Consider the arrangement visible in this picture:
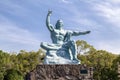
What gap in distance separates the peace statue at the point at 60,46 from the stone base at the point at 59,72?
0.55m

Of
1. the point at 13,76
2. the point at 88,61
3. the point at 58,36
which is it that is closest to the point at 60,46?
the point at 58,36

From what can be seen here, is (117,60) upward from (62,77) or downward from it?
upward

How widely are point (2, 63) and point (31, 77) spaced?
44.4 ft

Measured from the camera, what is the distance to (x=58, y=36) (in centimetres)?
1933

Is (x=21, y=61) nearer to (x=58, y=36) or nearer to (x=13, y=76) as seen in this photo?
(x=13, y=76)

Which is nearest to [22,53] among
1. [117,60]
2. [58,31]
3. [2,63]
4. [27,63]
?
[27,63]

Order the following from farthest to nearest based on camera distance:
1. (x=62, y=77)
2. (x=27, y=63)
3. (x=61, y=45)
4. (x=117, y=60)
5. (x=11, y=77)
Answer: (x=27, y=63), (x=117, y=60), (x=11, y=77), (x=61, y=45), (x=62, y=77)

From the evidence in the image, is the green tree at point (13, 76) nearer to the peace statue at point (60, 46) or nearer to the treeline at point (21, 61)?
the treeline at point (21, 61)

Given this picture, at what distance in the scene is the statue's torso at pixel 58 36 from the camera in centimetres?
1933

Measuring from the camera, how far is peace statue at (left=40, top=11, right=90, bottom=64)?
18.6 metres

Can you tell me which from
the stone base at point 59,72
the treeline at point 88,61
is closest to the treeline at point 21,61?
the treeline at point 88,61

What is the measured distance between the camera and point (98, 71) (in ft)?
103

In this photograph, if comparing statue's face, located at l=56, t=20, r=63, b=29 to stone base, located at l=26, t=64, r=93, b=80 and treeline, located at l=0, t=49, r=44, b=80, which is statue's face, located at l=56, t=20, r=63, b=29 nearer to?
stone base, located at l=26, t=64, r=93, b=80

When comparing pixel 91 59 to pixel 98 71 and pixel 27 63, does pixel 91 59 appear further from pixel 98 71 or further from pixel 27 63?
pixel 27 63
